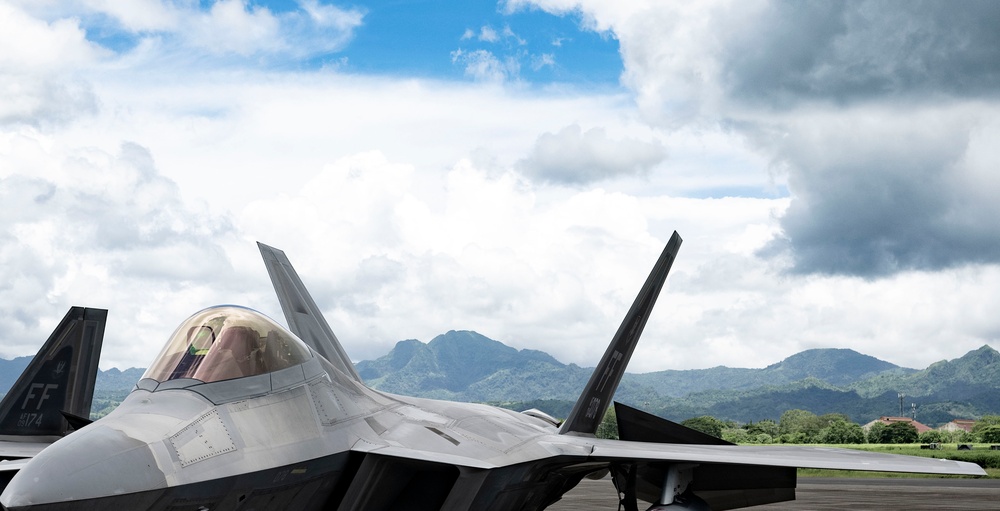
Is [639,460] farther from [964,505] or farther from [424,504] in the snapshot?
[964,505]

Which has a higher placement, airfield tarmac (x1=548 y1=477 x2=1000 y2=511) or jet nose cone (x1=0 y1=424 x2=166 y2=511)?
jet nose cone (x1=0 y1=424 x2=166 y2=511)

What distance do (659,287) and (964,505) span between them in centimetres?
1187

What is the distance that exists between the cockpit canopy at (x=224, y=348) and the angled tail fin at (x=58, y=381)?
288 inches

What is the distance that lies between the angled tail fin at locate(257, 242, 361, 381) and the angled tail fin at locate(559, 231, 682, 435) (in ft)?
10.7

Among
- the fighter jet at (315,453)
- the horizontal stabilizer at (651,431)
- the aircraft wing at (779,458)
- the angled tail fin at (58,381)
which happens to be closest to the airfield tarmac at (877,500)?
the horizontal stabilizer at (651,431)

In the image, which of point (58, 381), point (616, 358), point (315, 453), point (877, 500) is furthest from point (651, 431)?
point (877, 500)

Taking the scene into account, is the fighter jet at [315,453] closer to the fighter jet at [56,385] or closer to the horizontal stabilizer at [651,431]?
the horizontal stabilizer at [651,431]

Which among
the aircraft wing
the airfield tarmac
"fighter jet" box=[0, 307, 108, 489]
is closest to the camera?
the aircraft wing

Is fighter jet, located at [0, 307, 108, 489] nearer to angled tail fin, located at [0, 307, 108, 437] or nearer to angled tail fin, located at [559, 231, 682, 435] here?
angled tail fin, located at [0, 307, 108, 437]

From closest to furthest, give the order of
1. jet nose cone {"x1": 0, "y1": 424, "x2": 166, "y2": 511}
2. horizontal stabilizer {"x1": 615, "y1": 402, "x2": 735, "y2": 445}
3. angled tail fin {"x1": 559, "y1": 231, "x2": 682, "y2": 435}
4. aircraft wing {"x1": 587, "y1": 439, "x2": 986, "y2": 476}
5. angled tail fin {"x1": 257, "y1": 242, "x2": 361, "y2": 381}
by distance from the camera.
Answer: jet nose cone {"x1": 0, "y1": 424, "x2": 166, "y2": 511}
aircraft wing {"x1": 587, "y1": 439, "x2": 986, "y2": 476}
horizontal stabilizer {"x1": 615, "y1": 402, "x2": 735, "y2": 445}
angled tail fin {"x1": 559, "y1": 231, "x2": 682, "y2": 435}
angled tail fin {"x1": 257, "y1": 242, "x2": 361, "y2": 381}

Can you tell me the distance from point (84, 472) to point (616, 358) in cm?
862

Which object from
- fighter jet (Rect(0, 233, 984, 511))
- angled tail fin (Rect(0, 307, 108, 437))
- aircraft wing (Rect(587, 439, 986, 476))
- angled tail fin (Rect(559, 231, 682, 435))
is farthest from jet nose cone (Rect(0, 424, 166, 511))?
angled tail fin (Rect(0, 307, 108, 437))

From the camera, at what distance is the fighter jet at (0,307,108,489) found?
12.8 meters

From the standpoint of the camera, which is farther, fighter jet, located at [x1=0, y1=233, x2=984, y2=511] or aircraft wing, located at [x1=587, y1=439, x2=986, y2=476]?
aircraft wing, located at [x1=587, y1=439, x2=986, y2=476]
